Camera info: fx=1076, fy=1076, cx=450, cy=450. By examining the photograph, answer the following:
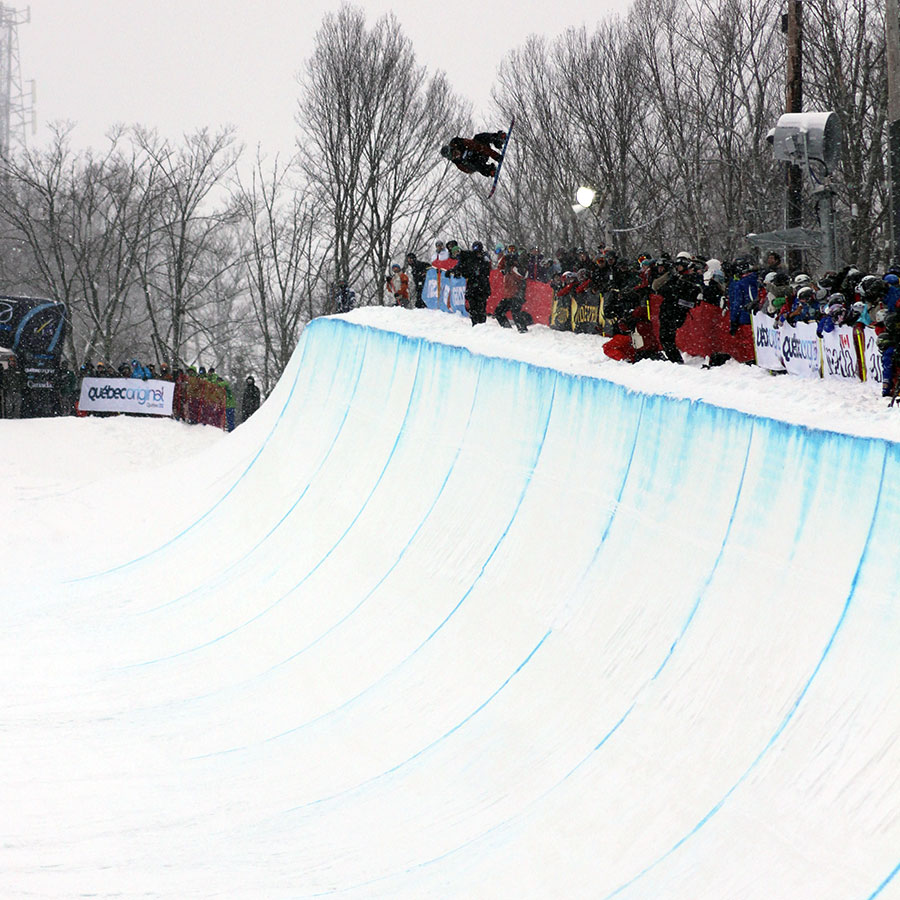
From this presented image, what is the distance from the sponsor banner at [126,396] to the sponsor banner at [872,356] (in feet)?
65.2

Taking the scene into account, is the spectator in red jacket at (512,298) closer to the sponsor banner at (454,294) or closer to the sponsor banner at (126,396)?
the sponsor banner at (454,294)

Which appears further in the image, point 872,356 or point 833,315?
point 833,315

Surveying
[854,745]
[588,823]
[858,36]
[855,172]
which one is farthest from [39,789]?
[858,36]

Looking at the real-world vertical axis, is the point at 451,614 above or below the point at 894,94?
below

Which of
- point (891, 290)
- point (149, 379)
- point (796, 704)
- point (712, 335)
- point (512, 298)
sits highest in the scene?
point (512, 298)

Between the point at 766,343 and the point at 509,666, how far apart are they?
14.1ft

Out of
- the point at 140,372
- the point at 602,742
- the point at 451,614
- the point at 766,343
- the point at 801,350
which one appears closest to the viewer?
the point at 602,742

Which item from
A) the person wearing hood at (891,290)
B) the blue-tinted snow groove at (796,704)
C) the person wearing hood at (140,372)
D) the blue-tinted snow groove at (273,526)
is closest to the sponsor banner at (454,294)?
the blue-tinted snow groove at (273,526)

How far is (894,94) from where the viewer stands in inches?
454

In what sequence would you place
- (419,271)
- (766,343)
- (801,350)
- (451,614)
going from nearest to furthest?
(801,350) < (451,614) < (766,343) < (419,271)

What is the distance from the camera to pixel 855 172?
18625mm

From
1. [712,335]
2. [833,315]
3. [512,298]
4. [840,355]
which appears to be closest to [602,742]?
[840,355]

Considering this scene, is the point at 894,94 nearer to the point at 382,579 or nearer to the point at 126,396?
the point at 382,579

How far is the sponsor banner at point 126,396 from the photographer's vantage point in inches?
1035
